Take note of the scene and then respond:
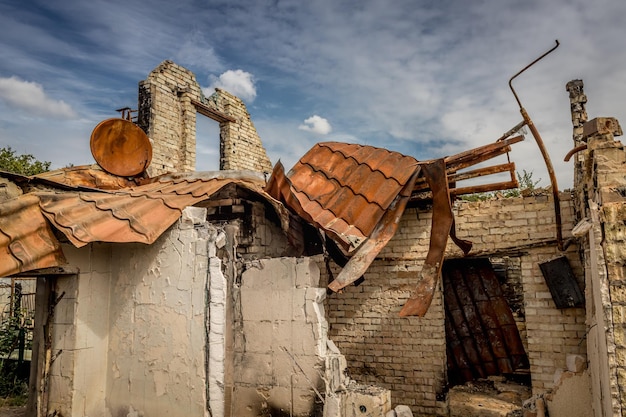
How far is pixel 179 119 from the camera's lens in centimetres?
995

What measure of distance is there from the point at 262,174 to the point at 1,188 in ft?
10.7

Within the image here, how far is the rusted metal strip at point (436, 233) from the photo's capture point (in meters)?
4.84

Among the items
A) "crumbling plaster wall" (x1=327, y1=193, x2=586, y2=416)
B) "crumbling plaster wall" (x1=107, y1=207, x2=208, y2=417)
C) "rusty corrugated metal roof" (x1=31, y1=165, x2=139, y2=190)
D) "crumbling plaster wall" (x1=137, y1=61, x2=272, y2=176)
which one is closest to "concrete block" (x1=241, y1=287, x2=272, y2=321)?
"crumbling plaster wall" (x1=107, y1=207, x2=208, y2=417)

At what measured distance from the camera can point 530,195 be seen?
625cm

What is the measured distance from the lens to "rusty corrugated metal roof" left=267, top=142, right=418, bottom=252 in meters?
5.28

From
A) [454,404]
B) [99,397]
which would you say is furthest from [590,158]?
[99,397]

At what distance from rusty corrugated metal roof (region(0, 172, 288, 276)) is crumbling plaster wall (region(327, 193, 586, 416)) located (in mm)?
3304

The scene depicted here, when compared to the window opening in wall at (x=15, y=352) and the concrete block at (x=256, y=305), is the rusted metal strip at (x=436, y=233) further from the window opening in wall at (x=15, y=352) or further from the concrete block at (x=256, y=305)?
the window opening in wall at (x=15, y=352)

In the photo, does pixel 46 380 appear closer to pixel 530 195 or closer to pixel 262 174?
pixel 262 174

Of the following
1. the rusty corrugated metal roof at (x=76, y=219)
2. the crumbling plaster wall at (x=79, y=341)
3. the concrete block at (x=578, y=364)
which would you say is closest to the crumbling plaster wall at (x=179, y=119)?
the rusty corrugated metal roof at (x=76, y=219)

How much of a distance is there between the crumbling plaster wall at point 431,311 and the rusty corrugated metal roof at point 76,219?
3.30m

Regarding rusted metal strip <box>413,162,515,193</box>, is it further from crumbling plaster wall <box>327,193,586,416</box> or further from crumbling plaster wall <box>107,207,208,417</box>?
crumbling plaster wall <box>107,207,208,417</box>

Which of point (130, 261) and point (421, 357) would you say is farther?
point (421, 357)

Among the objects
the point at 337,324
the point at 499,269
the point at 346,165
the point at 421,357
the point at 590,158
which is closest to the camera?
the point at 590,158
